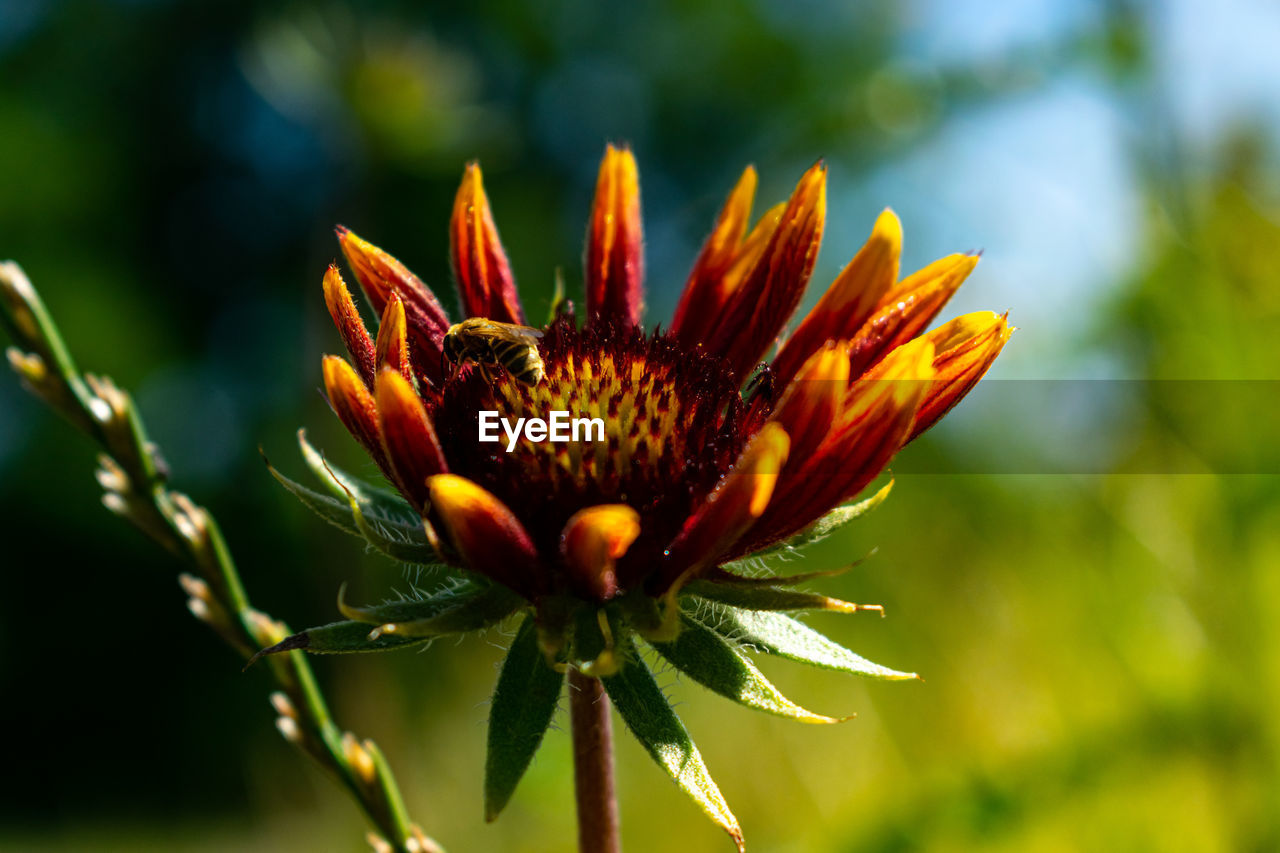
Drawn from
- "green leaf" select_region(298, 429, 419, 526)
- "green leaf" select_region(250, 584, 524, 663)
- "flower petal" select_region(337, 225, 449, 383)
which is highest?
"flower petal" select_region(337, 225, 449, 383)

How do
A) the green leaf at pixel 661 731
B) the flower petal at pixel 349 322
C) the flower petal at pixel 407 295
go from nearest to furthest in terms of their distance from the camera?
the green leaf at pixel 661 731
the flower petal at pixel 349 322
the flower petal at pixel 407 295

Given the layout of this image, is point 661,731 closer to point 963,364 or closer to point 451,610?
point 451,610

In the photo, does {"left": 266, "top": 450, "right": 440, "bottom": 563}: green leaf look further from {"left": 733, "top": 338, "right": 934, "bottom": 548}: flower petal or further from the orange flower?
{"left": 733, "top": 338, "right": 934, "bottom": 548}: flower petal

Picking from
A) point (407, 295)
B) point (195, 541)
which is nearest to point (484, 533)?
point (195, 541)

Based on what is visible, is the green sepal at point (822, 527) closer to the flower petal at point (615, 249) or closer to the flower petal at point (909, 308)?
the flower petal at point (909, 308)

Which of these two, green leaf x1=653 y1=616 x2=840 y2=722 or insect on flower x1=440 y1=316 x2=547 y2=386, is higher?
insect on flower x1=440 y1=316 x2=547 y2=386

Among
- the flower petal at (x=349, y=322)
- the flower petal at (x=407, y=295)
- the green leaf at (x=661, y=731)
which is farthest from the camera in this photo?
the flower petal at (x=407, y=295)

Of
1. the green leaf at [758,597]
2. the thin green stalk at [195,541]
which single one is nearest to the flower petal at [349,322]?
the thin green stalk at [195,541]

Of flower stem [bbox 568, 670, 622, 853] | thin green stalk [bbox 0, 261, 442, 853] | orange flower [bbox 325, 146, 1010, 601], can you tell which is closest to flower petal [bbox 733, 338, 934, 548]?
orange flower [bbox 325, 146, 1010, 601]

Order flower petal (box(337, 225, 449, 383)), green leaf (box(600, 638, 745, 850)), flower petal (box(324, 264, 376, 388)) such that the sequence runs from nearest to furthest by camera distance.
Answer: green leaf (box(600, 638, 745, 850)) → flower petal (box(324, 264, 376, 388)) → flower petal (box(337, 225, 449, 383))
